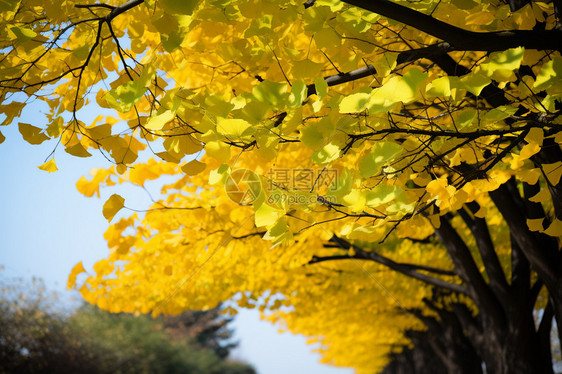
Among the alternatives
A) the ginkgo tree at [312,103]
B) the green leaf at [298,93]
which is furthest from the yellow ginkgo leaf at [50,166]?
the green leaf at [298,93]

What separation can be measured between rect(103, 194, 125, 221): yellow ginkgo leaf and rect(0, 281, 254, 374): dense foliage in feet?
56.8

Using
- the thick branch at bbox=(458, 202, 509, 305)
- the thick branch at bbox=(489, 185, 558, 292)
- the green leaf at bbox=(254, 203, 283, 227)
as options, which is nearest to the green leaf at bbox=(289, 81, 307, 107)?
the green leaf at bbox=(254, 203, 283, 227)

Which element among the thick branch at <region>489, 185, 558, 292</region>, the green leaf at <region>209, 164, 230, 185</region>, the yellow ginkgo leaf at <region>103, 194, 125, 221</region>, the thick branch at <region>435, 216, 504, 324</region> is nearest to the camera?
the green leaf at <region>209, 164, 230, 185</region>

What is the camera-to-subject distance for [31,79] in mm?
2430

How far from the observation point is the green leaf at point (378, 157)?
1.69 m

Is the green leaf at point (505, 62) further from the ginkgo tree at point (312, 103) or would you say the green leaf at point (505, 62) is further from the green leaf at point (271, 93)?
the green leaf at point (271, 93)

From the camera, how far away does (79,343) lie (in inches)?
779

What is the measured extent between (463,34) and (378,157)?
30.2 inches

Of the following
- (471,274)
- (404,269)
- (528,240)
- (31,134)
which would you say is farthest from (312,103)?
(404,269)

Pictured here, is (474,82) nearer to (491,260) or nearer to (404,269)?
(491,260)

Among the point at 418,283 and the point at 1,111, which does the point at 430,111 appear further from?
the point at 418,283

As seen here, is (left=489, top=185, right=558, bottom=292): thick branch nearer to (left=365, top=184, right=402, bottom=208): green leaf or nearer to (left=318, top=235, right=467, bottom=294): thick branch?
(left=318, top=235, right=467, bottom=294): thick branch

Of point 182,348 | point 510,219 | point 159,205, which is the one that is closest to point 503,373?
point 510,219

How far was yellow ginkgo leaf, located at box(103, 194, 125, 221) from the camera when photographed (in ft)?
7.86
